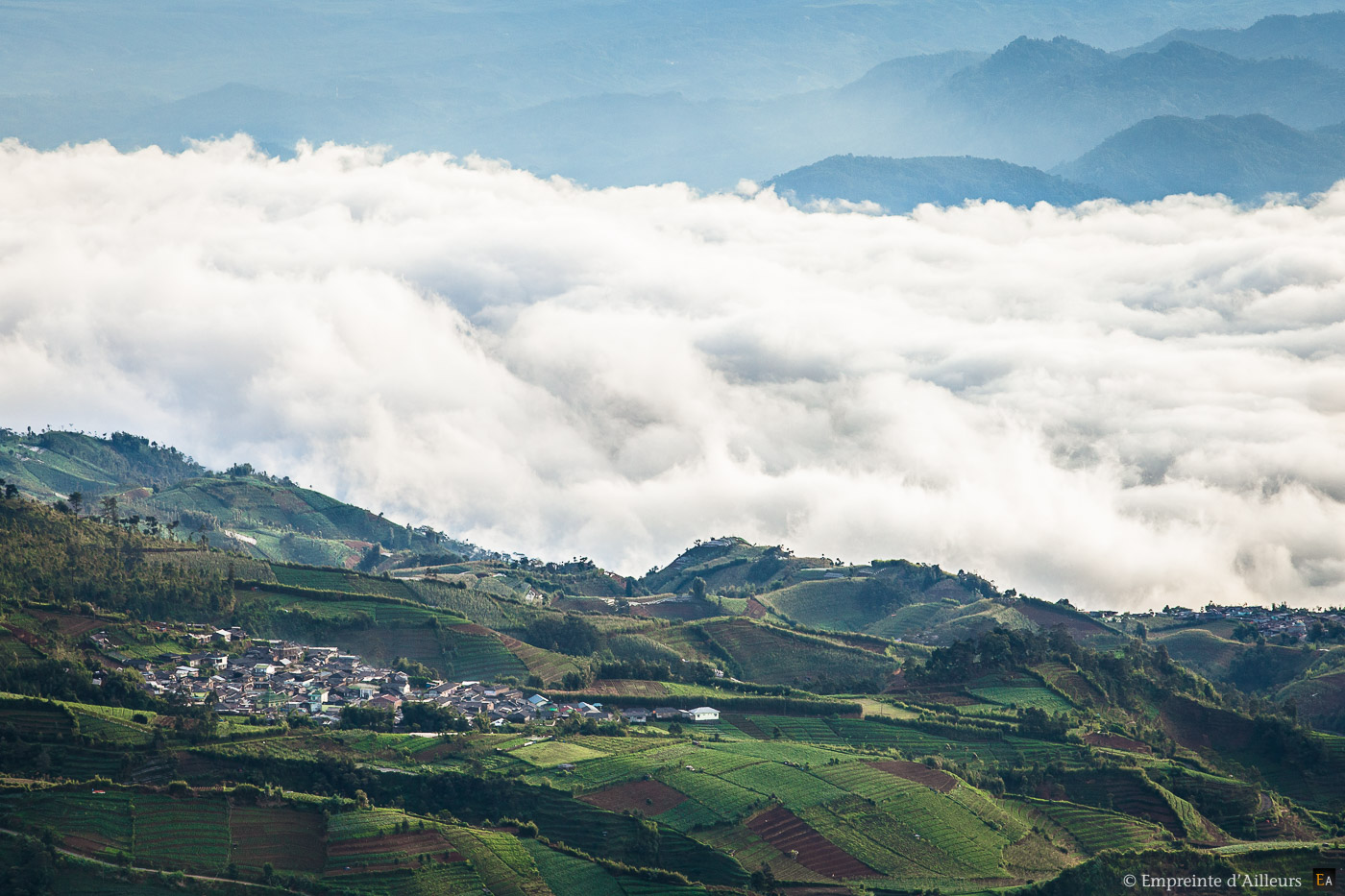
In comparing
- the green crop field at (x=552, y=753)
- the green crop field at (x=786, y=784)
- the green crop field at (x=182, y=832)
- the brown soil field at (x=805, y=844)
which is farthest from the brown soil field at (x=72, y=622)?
the brown soil field at (x=805, y=844)

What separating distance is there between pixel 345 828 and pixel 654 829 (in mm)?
15268

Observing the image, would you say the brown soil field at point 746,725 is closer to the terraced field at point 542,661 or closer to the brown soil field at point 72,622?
the terraced field at point 542,661

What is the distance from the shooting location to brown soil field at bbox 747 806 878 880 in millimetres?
77312

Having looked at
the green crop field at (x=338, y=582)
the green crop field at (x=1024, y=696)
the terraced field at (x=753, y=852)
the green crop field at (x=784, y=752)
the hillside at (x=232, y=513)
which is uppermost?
the hillside at (x=232, y=513)

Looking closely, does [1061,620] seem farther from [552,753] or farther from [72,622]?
[72,622]

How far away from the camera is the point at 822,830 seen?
80.7m

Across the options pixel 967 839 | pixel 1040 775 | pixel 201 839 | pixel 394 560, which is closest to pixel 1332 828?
pixel 1040 775

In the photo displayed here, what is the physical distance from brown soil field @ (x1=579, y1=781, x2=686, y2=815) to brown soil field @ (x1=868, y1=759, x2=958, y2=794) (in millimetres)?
14350

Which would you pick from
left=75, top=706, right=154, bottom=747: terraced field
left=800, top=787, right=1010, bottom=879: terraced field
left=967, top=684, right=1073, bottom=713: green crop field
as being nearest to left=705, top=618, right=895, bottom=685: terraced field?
left=967, top=684, right=1073, bottom=713: green crop field

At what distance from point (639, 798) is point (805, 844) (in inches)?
361

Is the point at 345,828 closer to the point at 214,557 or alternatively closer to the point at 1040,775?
the point at 1040,775

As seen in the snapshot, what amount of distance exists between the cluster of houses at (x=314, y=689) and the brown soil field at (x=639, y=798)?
13.6 meters

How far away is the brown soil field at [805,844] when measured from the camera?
77312 millimetres

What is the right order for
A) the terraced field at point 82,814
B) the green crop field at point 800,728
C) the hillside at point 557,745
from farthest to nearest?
the green crop field at point 800,728 → the hillside at point 557,745 → the terraced field at point 82,814
